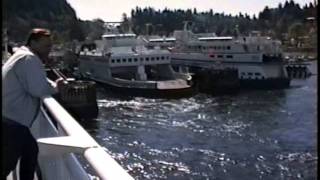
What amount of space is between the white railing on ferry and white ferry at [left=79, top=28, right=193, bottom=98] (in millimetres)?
32544

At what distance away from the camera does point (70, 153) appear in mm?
2271

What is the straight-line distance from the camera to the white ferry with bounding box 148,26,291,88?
145 ft

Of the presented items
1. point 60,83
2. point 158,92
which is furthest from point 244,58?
point 60,83

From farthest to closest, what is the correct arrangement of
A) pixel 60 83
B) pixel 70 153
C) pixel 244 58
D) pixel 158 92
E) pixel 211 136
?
pixel 244 58 < pixel 158 92 < pixel 211 136 < pixel 60 83 < pixel 70 153

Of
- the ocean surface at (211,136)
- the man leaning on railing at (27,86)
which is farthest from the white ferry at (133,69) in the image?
the man leaning on railing at (27,86)

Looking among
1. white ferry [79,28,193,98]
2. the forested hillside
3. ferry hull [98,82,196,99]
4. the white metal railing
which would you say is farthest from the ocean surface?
the forested hillside

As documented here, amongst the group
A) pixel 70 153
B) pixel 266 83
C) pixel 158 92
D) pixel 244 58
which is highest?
pixel 70 153

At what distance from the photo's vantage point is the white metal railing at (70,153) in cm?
165

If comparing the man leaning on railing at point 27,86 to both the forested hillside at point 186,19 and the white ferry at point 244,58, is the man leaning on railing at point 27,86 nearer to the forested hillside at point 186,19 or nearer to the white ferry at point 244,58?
the white ferry at point 244,58

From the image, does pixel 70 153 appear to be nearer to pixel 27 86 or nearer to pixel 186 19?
pixel 27 86

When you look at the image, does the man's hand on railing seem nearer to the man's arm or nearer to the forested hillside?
the man's arm

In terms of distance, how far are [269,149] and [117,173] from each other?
18.1 meters

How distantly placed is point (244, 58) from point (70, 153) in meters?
44.9

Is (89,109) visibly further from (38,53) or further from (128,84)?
(38,53)
